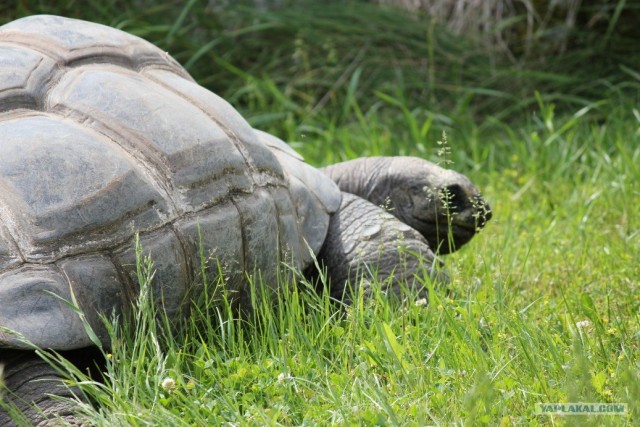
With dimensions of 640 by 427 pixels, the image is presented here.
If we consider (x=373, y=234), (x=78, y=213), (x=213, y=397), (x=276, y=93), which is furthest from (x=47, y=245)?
(x=276, y=93)

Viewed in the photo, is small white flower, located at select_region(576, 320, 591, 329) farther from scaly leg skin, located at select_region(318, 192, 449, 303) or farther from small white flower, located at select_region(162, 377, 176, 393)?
small white flower, located at select_region(162, 377, 176, 393)

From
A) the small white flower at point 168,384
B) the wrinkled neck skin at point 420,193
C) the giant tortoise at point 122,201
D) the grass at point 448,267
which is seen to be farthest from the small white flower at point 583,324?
the small white flower at point 168,384

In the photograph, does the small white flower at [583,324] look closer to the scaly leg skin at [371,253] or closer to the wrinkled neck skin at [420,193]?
the scaly leg skin at [371,253]

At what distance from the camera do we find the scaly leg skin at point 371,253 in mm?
3000

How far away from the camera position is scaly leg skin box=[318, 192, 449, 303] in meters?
3.00

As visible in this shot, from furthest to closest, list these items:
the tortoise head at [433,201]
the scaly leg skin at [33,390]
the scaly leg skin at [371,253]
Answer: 1. the tortoise head at [433,201]
2. the scaly leg skin at [371,253]
3. the scaly leg skin at [33,390]

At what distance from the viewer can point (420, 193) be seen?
10.9 feet

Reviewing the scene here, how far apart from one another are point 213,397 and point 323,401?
0.90 ft

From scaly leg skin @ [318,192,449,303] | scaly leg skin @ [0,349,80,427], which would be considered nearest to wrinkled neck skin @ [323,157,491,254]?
scaly leg skin @ [318,192,449,303]

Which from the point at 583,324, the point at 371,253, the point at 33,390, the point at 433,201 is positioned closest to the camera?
the point at 33,390

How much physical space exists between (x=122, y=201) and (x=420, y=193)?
1.37 meters

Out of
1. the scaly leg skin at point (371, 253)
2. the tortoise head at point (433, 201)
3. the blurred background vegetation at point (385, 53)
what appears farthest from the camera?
the blurred background vegetation at point (385, 53)

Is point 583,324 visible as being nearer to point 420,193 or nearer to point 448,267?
point 448,267

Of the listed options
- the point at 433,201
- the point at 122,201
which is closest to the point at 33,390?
the point at 122,201
